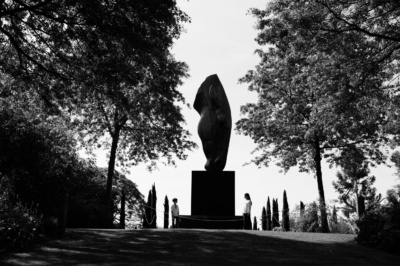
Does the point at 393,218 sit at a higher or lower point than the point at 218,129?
lower

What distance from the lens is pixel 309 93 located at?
2512 cm

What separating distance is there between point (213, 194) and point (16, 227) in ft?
27.1

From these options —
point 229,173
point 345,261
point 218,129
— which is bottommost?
point 345,261

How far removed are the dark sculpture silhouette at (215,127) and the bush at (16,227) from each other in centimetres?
780

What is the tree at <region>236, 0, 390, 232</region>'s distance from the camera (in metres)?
18.0

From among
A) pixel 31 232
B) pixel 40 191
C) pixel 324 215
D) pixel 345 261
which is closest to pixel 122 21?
pixel 40 191

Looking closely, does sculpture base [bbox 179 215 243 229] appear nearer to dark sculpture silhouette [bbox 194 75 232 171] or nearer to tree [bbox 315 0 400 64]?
dark sculpture silhouette [bbox 194 75 232 171]

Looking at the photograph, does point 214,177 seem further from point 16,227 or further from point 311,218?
point 16,227

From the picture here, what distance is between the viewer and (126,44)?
16.2 meters

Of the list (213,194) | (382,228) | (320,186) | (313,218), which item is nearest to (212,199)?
(213,194)

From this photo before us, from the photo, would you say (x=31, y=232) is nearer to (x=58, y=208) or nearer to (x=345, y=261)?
(x=58, y=208)

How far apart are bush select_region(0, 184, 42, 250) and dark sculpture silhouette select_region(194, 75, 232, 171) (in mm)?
7802

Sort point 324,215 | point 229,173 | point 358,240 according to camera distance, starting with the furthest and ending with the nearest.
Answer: point 324,215 → point 229,173 → point 358,240

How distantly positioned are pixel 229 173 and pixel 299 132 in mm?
9377
